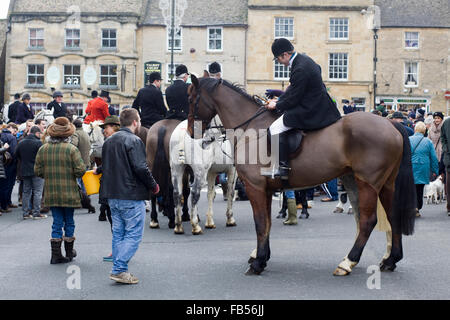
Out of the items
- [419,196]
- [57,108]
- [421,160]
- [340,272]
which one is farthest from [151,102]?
[57,108]

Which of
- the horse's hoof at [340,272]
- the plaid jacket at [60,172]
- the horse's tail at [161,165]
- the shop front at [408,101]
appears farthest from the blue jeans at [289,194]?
the shop front at [408,101]

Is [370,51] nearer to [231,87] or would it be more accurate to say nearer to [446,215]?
[446,215]

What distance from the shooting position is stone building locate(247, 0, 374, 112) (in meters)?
48.6

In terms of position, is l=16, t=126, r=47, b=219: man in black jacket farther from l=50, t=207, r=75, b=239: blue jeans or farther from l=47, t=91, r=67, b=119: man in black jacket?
l=47, t=91, r=67, b=119: man in black jacket

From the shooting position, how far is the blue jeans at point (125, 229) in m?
7.43

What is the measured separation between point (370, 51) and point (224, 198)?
35006mm

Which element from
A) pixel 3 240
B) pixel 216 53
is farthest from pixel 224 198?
pixel 216 53

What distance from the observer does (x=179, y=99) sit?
11758 millimetres

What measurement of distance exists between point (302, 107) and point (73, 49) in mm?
44283

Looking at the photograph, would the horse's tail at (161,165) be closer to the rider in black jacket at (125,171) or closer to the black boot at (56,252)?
the black boot at (56,252)

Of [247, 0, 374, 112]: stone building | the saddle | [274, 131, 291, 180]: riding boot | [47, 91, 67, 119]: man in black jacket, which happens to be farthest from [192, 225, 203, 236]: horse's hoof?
[247, 0, 374, 112]: stone building

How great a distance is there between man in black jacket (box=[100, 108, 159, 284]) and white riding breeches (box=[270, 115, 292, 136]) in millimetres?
1706
